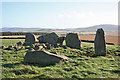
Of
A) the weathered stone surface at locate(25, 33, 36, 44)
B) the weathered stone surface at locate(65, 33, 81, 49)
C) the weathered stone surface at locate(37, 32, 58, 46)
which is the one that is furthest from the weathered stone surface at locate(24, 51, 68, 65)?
the weathered stone surface at locate(25, 33, 36, 44)

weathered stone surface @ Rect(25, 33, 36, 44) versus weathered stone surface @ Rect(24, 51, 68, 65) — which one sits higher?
weathered stone surface @ Rect(25, 33, 36, 44)

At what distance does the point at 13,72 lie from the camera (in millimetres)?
8344

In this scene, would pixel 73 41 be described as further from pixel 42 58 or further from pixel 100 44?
pixel 42 58

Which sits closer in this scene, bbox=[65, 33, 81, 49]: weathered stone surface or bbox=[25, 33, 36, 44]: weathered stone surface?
bbox=[65, 33, 81, 49]: weathered stone surface

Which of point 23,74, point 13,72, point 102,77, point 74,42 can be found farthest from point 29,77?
point 74,42

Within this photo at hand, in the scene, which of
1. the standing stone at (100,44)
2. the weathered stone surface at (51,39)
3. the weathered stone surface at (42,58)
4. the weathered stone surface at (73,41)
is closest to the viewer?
the weathered stone surface at (42,58)

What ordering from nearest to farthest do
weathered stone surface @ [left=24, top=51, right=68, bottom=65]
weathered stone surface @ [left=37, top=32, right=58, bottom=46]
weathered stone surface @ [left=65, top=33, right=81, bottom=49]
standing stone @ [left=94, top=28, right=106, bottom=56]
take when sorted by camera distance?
weathered stone surface @ [left=24, top=51, right=68, bottom=65] < standing stone @ [left=94, top=28, right=106, bottom=56] < weathered stone surface @ [left=65, top=33, right=81, bottom=49] < weathered stone surface @ [left=37, top=32, right=58, bottom=46]

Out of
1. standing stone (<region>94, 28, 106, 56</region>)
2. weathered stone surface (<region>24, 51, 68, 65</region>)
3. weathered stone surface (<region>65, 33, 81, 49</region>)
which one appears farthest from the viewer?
weathered stone surface (<region>65, 33, 81, 49</region>)

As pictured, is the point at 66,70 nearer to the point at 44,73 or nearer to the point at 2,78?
the point at 44,73

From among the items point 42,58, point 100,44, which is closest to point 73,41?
point 100,44

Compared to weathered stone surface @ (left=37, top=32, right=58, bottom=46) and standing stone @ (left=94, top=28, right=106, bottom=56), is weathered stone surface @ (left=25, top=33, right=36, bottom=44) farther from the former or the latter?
standing stone @ (left=94, top=28, right=106, bottom=56)

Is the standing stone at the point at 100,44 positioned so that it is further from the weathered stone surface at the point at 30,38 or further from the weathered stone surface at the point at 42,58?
the weathered stone surface at the point at 30,38

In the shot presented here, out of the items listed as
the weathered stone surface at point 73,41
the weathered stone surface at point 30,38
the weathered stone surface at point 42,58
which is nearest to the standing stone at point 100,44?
the weathered stone surface at point 73,41

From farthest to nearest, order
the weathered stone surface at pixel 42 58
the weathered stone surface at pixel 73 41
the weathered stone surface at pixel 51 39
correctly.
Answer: the weathered stone surface at pixel 51 39 < the weathered stone surface at pixel 73 41 < the weathered stone surface at pixel 42 58
